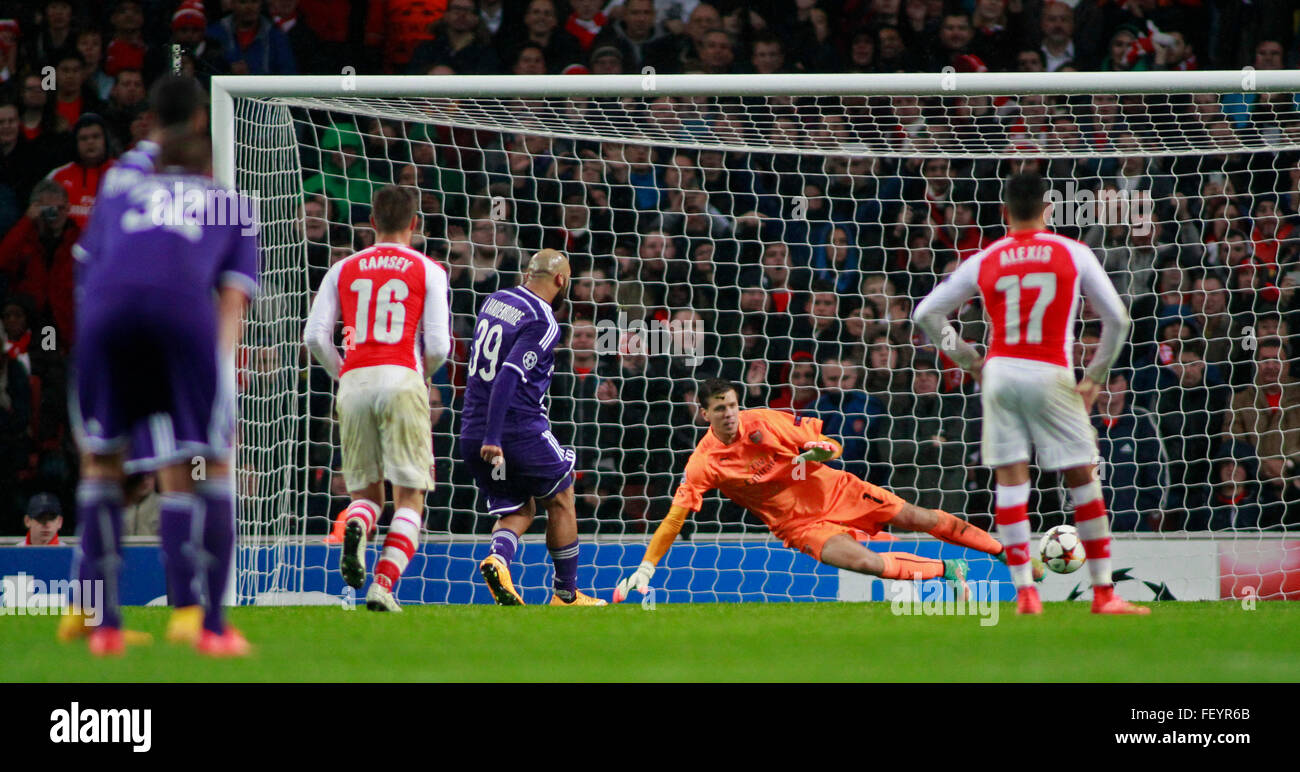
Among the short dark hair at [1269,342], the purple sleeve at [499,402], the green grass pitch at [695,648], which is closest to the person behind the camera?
the green grass pitch at [695,648]

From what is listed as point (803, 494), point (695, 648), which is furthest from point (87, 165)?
point (695, 648)

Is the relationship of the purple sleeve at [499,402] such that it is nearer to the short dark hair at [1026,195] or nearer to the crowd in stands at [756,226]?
the crowd in stands at [756,226]

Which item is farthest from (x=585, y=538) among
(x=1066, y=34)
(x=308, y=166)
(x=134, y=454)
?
(x=1066, y=34)

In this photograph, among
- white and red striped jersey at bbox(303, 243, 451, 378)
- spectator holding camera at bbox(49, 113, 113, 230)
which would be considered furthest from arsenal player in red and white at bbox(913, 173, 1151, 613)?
spectator holding camera at bbox(49, 113, 113, 230)

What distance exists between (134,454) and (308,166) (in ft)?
21.0

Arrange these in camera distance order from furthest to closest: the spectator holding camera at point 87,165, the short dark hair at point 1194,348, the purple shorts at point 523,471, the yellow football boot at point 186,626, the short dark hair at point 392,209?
1. the spectator holding camera at point 87,165
2. the short dark hair at point 1194,348
3. the purple shorts at point 523,471
4. the short dark hair at point 392,209
5. the yellow football boot at point 186,626

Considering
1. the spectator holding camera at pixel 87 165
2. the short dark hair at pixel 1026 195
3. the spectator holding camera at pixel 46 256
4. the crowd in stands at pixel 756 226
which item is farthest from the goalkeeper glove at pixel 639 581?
the spectator holding camera at pixel 87 165

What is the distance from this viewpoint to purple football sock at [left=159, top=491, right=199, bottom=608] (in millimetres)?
3791

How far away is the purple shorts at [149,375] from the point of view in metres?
3.69

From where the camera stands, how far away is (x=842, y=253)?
32.0 feet

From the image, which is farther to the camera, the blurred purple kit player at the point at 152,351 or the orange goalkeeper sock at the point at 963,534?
the orange goalkeeper sock at the point at 963,534

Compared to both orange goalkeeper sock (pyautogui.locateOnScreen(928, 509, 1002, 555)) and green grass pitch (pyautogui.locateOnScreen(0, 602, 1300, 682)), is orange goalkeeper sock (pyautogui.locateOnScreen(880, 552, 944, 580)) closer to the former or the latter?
orange goalkeeper sock (pyautogui.locateOnScreen(928, 509, 1002, 555))

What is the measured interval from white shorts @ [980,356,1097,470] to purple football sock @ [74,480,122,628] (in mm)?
3449

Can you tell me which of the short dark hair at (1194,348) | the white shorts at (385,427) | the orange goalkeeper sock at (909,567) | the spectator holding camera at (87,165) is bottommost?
the orange goalkeeper sock at (909,567)
